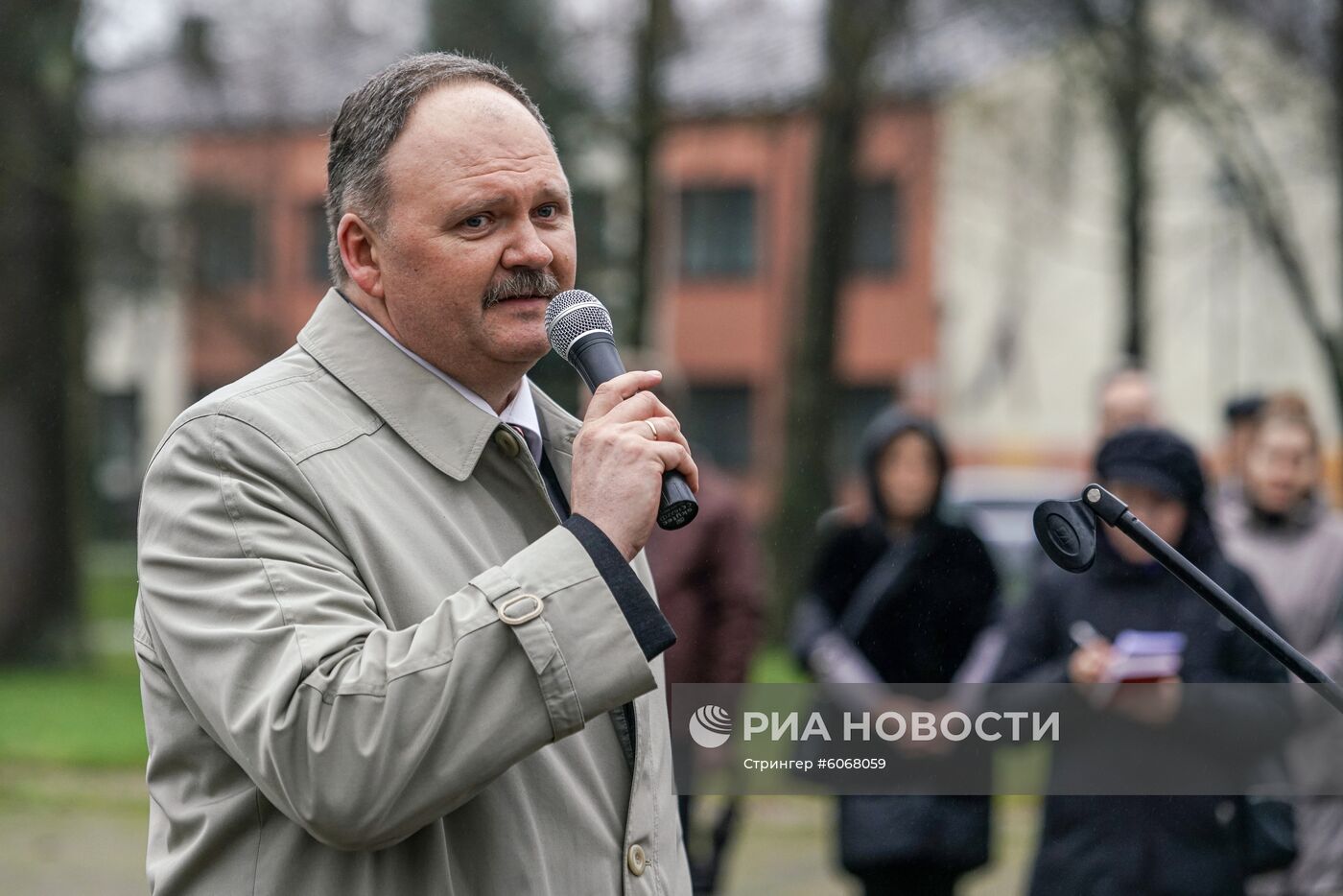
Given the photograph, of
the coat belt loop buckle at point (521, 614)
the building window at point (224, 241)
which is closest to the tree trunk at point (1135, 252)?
the building window at point (224, 241)

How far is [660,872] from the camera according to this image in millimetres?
2199

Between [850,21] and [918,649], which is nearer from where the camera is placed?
[918,649]

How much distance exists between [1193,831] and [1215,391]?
886 inches

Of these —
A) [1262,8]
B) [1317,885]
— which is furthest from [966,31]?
[1317,885]

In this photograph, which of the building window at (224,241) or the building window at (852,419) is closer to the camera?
the building window at (852,419)

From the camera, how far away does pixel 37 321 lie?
36.9ft

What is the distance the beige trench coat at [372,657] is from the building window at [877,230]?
673 cm

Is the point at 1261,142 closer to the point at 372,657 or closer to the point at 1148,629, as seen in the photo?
the point at 1148,629

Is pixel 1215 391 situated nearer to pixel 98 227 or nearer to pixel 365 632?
pixel 98 227

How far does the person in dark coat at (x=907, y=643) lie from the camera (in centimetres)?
266

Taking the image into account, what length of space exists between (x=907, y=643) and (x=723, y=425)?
23.2 ft

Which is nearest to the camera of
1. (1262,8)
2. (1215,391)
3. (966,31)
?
(966,31)

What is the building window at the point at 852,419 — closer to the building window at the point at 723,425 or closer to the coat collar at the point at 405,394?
the building window at the point at 723,425

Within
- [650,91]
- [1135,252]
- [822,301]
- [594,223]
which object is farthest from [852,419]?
[1135,252]
